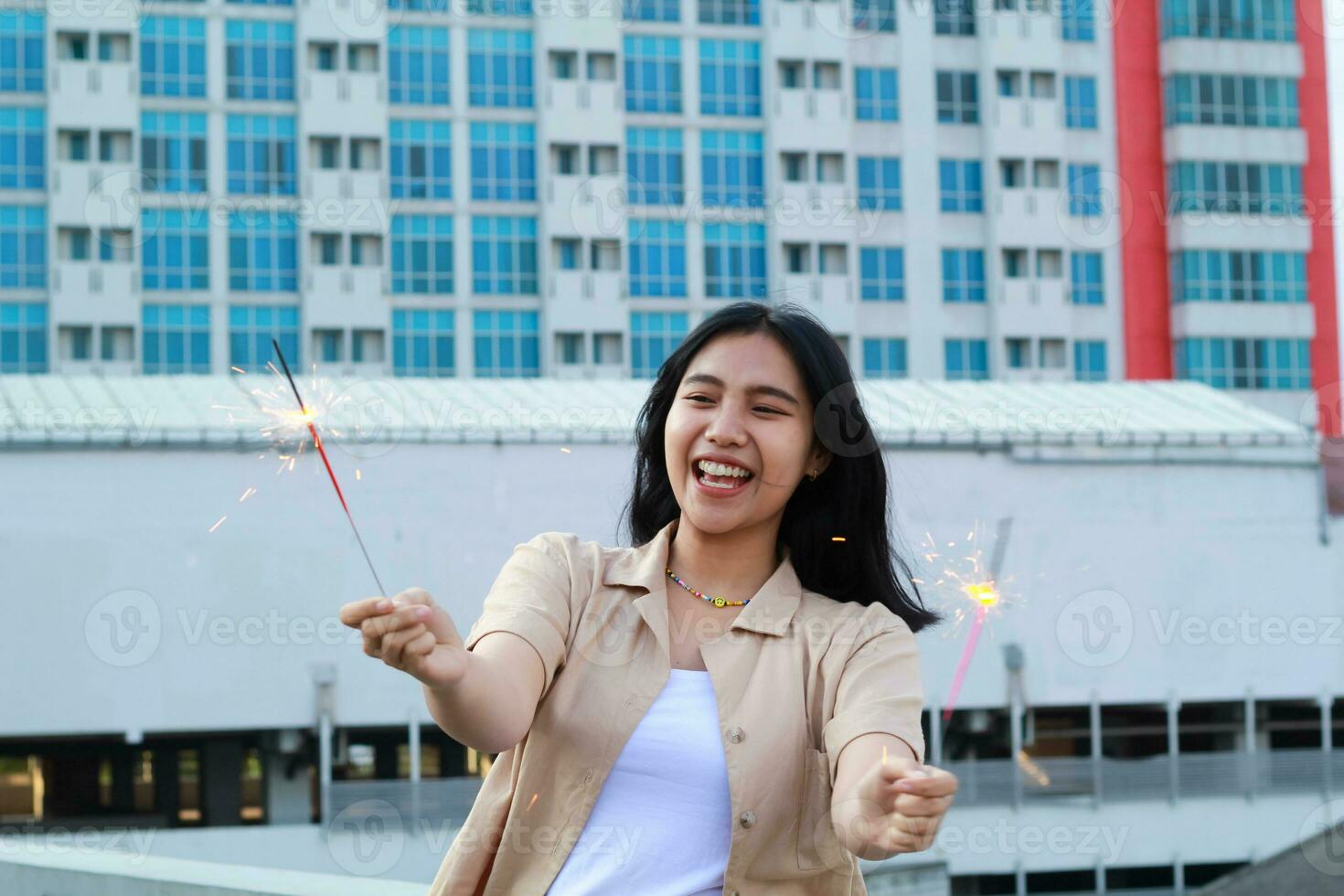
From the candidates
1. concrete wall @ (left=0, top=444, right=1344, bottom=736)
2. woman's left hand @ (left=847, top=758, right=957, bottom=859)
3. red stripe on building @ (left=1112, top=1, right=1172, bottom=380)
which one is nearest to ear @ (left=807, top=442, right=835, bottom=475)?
woman's left hand @ (left=847, top=758, right=957, bottom=859)

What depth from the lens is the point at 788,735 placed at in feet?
7.74

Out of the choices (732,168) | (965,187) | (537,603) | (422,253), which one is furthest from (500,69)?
(537,603)

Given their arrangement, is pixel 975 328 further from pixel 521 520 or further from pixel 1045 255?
pixel 521 520

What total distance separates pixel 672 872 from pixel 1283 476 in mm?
25972

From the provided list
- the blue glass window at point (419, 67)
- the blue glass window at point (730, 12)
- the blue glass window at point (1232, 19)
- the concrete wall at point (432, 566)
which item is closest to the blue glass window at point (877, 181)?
the blue glass window at point (730, 12)

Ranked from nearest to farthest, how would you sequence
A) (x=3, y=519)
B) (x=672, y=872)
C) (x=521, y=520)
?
(x=672, y=872), (x=3, y=519), (x=521, y=520)

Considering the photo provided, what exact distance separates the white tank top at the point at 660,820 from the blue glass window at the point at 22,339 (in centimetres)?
3635

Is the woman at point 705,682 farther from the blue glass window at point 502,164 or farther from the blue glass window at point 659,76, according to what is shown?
the blue glass window at point 659,76

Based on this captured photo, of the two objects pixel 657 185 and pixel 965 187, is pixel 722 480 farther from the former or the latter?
pixel 965 187

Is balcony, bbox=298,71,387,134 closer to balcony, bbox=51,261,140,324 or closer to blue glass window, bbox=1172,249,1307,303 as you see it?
balcony, bbox=51,261,140,324

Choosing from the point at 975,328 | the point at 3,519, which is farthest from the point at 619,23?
the point at 3,519

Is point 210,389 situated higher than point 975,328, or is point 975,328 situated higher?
point 975,328

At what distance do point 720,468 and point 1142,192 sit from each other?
41079 mm

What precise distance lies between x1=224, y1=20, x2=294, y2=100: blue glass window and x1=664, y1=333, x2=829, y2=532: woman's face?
37.0m
